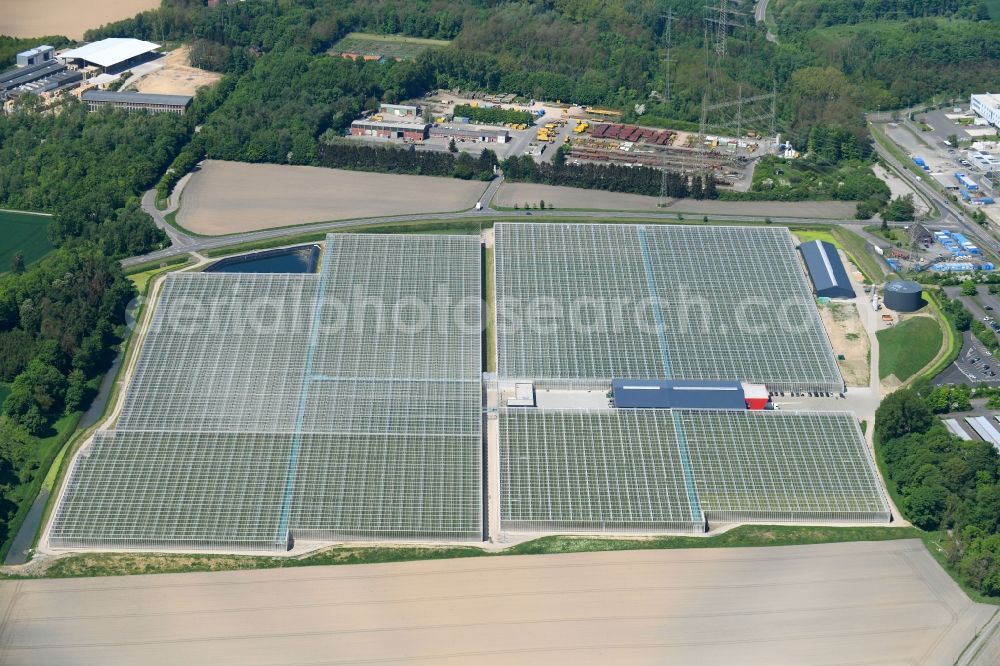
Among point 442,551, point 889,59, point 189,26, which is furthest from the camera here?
point 189,26

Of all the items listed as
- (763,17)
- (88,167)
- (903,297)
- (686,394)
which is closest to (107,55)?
(88,167)

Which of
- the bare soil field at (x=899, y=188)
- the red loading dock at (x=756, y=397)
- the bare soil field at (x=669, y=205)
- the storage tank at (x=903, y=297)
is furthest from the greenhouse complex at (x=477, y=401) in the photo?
the bare soil field at (x=899, y=188)

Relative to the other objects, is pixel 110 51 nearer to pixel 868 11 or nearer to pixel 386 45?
pixel 386 45

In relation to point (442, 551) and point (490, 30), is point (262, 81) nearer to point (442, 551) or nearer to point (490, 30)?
point (490, 30)

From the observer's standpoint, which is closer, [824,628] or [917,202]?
[824,628]

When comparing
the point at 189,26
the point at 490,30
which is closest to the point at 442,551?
the point at 490,30

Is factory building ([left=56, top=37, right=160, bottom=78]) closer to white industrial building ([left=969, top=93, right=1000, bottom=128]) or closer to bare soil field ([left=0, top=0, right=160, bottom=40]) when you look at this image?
bare soil field ([left=0, top=0, right=160, bottom=40])

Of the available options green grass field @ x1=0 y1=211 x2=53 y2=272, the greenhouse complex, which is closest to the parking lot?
the greenhouse complex
